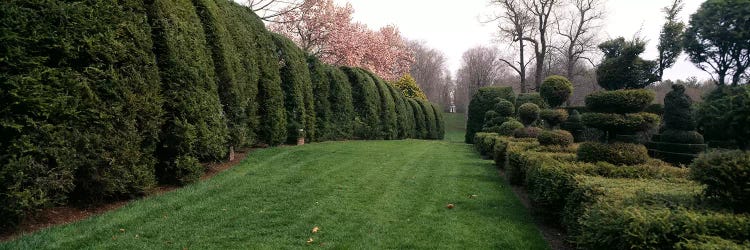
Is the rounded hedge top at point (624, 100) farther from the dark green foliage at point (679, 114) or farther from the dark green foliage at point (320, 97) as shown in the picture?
the dark green foliage at point (320, 97)

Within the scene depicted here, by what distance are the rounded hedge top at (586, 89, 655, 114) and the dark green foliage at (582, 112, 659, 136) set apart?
0.13 meters

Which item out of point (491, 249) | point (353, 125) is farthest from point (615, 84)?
point (353, 125)

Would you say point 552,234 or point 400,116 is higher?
point 400,116

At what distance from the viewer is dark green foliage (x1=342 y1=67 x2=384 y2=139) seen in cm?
1867

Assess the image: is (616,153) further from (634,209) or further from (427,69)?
(427,69)

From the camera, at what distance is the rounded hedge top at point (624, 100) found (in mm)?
6723

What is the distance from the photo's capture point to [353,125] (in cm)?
1806

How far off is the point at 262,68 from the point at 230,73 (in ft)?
7.55

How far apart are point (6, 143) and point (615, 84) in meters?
8.99

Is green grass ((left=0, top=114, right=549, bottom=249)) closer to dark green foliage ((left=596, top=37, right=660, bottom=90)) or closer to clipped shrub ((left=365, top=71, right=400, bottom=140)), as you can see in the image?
dark green foliage ((left=596, top=37, right=660, bottom=90))

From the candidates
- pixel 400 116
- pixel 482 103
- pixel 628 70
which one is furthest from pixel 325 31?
pixel 628 70

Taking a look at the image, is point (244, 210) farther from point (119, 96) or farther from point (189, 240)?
point (119, 96)

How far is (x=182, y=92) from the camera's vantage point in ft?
24.0

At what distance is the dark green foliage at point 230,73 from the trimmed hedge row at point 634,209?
247 inches
